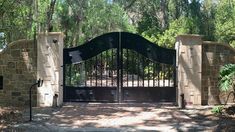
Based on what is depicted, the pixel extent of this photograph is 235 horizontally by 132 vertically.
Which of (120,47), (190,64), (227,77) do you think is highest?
(120,47)

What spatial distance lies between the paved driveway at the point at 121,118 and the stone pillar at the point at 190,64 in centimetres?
70

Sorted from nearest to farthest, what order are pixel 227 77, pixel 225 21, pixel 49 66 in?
pixel 227 77, pixel 49 66, pixel 225 21

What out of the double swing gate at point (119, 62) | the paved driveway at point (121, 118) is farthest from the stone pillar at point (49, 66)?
the paved driveway at point (121, 118)

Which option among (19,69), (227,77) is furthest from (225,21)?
(19,69)

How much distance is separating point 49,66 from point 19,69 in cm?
96

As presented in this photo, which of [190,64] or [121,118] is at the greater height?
[190,64]

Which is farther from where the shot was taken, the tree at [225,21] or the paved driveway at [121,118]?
the tree at [225,21]

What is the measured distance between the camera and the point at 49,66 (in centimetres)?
1333

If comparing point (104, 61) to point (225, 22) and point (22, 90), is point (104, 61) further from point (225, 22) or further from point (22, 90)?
point (225, 22)

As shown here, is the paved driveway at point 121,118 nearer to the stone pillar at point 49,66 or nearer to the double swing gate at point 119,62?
the double swing gate at point 119,62

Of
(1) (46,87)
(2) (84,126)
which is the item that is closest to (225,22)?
(1) (46,87)

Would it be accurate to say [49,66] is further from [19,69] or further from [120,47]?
[120,47]

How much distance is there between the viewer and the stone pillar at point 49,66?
524 inches

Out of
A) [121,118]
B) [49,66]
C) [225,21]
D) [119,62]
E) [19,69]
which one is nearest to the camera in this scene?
[121,118]
